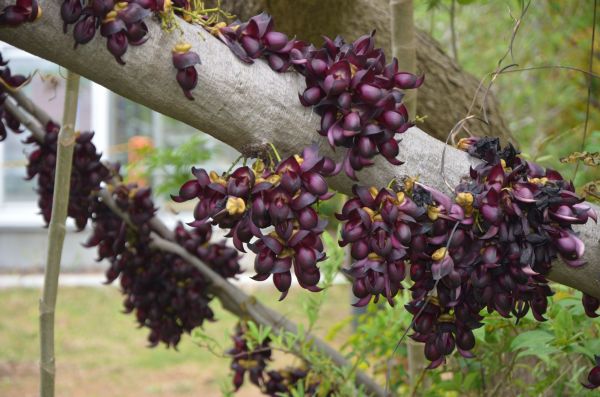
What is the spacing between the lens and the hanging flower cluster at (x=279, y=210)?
81 cm

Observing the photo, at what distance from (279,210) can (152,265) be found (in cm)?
90

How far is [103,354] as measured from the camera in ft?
16.3

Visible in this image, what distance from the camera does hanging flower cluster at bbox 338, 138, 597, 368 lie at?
860mm

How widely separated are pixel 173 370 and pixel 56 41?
13.5 feet

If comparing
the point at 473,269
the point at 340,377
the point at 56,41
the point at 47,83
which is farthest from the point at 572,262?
the point at 47,83

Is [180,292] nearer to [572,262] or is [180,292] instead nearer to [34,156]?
[34,156]

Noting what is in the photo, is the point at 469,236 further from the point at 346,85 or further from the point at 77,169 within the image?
the point at 77,169

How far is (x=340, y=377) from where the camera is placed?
154 cm

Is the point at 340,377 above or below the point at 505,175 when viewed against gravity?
below

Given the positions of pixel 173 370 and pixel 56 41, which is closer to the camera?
pixel 56 41

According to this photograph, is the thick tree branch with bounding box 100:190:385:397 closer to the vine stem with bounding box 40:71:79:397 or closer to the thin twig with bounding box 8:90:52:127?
the thin twig with bounding box 8:90:52:127

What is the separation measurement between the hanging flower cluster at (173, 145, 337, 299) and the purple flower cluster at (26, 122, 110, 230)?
717 millimetres

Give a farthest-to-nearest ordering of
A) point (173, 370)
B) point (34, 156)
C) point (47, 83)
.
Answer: point (173, 370) < point (47, 83) < point (34, 156)

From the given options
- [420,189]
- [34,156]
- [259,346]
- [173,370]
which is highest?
[420,189]
